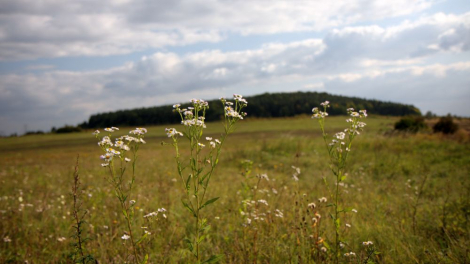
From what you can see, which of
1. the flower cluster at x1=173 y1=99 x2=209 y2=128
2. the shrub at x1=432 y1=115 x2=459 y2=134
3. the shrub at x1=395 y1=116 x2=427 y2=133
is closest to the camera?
the flower cluster at x1=173 y1=99 x2=209 y2=128

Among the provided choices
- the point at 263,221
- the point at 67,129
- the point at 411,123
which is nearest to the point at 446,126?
the point at 411,123

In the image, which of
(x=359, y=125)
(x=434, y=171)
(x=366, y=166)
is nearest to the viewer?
(x=359, y=125)

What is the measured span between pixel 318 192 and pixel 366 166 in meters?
4.75

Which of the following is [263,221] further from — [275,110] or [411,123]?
[275,110]

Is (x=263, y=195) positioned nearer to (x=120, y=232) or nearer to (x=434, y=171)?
(x=120, y=232)

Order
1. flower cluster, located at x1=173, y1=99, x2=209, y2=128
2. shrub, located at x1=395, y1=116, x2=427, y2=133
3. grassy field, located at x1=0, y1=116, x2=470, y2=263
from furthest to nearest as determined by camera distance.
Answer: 1. shrub, located at x1=395, y1=116, x2=427, y2=133
2. grassy field, located at x1=0, y1=116, x2=470, y2=263
3. flower cluster, located at x1=173, y1=99, x2=209, y2=128

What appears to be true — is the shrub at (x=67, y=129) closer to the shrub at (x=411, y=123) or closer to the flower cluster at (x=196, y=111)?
the shrub at (x=411, y=123)

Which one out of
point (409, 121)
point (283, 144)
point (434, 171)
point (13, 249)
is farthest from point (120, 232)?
point (409, 121)

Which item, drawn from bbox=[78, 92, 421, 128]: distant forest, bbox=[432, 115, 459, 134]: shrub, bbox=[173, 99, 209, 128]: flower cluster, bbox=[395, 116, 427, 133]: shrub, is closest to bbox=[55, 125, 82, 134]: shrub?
bbox=[78, 92, 421, 128]: distant forest

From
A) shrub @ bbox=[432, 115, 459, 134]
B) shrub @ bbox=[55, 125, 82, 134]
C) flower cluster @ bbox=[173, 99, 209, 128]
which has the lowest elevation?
shrub @ bbox=[432, 115, 459, 134]

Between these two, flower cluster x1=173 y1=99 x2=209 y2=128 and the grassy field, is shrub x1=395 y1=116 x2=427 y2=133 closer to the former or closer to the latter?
the grassy field

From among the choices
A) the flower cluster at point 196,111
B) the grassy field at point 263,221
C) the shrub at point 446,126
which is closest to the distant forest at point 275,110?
the shrub at point 446,126

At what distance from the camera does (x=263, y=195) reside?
660 cm

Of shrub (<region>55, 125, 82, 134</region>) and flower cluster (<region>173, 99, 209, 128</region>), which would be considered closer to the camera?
flower cluster (<region>173, 99, 209, 128</region>)
